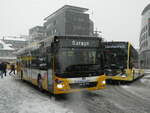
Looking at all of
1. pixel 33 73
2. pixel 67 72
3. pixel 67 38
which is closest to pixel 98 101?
pixel 67 72

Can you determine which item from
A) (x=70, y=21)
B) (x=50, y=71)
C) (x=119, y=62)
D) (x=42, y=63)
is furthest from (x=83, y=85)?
(x=70, y=21)

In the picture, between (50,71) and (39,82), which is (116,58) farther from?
(50,71)

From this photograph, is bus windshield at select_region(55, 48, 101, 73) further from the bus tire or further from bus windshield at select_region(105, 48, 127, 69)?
bus windshield at select_region(105, 48, 127, 69)

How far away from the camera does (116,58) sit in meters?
15.7

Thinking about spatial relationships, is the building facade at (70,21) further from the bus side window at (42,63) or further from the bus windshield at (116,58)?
the bus side window at (42,63)

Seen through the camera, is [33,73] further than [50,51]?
Yes

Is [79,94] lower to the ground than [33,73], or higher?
lower

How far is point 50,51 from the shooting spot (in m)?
9.95

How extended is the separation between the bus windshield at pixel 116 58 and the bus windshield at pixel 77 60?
18.0ft

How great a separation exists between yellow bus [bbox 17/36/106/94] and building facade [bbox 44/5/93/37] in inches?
2592

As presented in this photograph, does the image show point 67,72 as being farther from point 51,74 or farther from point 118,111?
point 118,111

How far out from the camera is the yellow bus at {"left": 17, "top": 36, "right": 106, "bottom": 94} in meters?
9.35

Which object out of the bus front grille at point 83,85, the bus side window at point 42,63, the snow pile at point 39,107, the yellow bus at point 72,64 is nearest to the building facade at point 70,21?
the bus side window at point 42,63

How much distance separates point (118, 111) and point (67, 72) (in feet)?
9.21
